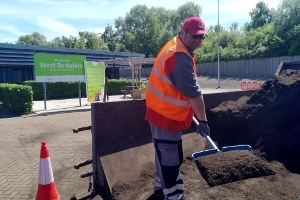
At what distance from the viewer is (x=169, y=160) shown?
2.94m

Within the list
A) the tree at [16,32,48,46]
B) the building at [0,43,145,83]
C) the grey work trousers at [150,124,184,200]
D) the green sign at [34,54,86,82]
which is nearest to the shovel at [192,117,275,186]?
the grey work trousers at [150,124,184,200]

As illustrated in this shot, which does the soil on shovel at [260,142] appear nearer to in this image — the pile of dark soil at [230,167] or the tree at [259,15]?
the pile of dark soil at [230,167]

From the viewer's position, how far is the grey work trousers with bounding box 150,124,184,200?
290 cm

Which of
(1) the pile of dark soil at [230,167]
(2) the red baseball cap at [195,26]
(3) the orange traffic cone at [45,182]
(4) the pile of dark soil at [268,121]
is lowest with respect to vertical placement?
(3) the orange traffic cone at [45,182]

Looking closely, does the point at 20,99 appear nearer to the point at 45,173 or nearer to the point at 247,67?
the point at 45,173

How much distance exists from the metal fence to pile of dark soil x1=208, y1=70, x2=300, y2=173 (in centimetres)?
3296

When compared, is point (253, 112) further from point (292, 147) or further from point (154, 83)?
point (154, 83)

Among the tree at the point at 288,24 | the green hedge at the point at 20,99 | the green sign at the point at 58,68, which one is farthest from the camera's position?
the tree at the point at 288,24

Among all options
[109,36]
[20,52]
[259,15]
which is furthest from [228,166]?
[109,36]

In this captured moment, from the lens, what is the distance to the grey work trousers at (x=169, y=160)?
9.50 ft

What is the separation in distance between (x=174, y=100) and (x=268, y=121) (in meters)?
1.91

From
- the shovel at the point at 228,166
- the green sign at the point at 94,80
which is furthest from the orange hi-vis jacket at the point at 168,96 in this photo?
the green sign at the point at 94,80

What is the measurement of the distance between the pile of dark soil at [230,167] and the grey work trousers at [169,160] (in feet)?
0.93

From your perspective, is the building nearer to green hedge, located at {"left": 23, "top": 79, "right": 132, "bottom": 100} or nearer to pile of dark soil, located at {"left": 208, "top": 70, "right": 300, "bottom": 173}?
green hedge, located at {"left": 23, "top": 79, "right": 132, "bottom": 100}
